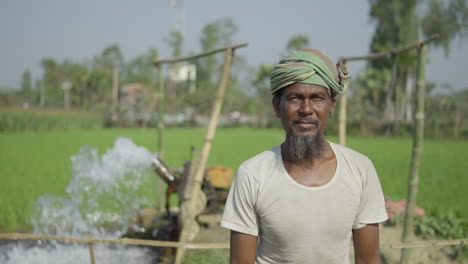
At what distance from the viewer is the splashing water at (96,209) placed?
3992 millimetres

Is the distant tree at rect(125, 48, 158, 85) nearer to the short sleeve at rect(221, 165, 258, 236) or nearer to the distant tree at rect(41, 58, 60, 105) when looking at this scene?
the distant tree at rect(41, 58, 60, 105)

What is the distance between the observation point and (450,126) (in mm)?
18984

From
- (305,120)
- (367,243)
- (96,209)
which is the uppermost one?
(305,120)

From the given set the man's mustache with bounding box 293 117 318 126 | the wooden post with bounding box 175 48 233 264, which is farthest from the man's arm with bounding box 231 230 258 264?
the wooden post with bounding box 175 48 233 264

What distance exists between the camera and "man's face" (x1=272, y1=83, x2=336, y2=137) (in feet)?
4.19

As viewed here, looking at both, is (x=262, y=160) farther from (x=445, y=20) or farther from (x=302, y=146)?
(x=445, y=20)

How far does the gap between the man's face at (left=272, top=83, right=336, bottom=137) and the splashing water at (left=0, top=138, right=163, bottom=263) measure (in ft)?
10.3

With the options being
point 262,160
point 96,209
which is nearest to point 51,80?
point 96,209

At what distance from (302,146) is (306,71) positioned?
25cm

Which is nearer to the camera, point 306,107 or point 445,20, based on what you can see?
point 306,107

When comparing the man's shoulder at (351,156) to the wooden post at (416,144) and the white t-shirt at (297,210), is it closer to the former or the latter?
the white t-shirt at (297,210)

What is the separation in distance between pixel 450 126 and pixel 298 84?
20.6m

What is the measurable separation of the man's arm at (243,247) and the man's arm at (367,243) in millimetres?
369

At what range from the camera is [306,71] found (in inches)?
49.4
